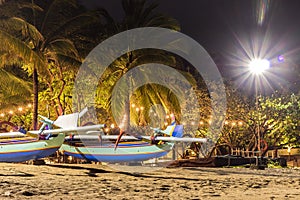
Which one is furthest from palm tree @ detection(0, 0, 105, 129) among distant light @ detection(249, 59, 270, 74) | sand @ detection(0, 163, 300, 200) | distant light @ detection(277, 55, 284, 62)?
distant light @ detection(277, 55, 284, 62)

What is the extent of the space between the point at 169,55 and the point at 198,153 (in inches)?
293

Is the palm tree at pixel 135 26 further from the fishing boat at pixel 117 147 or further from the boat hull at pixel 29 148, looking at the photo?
the boat hull at pixel 29 148

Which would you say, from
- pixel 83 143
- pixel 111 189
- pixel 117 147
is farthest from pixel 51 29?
pixel 111 189

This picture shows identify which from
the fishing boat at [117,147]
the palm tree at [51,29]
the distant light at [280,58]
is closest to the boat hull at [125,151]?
the fishing boat at [117,147]

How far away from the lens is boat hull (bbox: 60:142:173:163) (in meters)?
13.5

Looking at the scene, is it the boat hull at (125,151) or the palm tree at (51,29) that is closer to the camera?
the boat hull at (125,151)

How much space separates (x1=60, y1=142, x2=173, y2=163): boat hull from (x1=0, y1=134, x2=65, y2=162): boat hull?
1.48 m

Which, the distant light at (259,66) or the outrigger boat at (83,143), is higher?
the distant light at (259,66)

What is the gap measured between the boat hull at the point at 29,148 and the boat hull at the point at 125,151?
4.85 ft

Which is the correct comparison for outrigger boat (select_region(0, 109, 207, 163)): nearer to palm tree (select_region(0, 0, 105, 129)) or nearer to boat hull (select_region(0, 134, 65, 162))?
boat hull (select_region(0, 134, 65, 162))

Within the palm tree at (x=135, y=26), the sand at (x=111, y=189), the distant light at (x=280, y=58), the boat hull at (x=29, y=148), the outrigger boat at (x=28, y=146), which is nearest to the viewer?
the sand at (x=111, y=189)

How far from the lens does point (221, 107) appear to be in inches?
943

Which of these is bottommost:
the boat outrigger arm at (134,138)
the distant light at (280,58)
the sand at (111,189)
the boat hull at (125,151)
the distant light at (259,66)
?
the sand at (111,189)

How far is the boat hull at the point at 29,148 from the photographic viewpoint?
12484 millimetres
